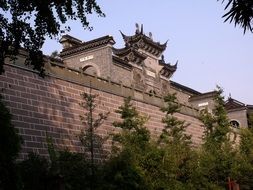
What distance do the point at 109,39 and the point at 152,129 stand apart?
5.87m

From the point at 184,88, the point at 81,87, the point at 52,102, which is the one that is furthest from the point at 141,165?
the point at 184,88

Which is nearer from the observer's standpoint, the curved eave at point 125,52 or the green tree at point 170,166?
the green tree at point 170,166

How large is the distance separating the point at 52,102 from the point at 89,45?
1022 cm

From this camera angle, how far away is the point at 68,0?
853 cm

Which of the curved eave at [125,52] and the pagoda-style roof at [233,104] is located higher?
the curved eave at [125,52]

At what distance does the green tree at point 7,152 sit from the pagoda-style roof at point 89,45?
57.3 ft


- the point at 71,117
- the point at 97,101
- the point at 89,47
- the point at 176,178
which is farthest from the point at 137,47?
the point at 176,178

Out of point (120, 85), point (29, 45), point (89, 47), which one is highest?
point (89, 47)

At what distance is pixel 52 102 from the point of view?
719 inches

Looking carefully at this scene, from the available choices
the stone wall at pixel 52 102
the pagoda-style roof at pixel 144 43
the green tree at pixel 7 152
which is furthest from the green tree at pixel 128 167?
the pagoda-style roof at pixel 144 43

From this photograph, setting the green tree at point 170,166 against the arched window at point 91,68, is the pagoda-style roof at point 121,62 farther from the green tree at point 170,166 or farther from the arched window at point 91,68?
the green tree at point 170,166

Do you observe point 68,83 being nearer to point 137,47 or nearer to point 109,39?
point 109,39

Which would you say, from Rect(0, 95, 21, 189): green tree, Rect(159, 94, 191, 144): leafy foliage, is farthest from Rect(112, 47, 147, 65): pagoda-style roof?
Rect(0, 95, 21, 189): green tree

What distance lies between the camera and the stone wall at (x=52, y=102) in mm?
16391
